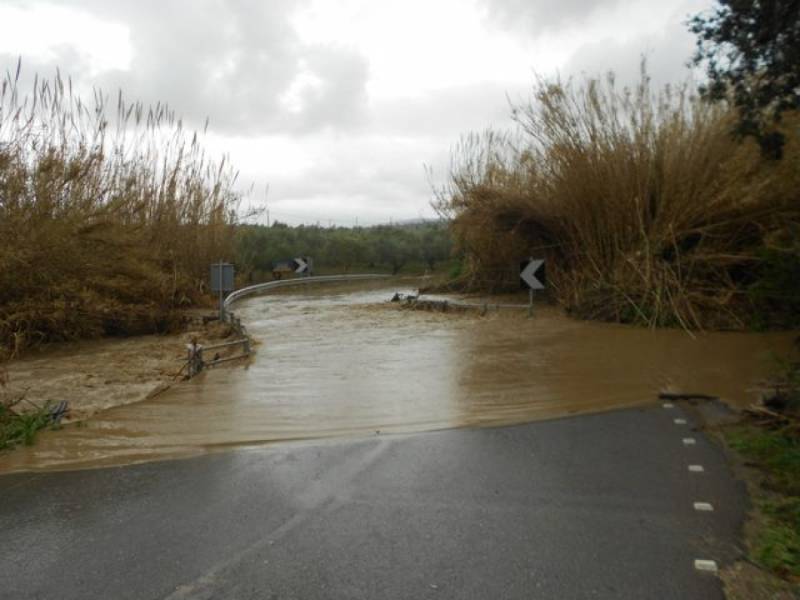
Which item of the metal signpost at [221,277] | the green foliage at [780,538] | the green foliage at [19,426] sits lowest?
the green foliage at [19,426]

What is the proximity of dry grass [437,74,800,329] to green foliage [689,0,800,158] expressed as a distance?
12.4 feet

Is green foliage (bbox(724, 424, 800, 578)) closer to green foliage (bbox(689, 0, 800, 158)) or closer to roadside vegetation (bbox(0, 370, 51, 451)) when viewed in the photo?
green foliage (bbox(689, 0, 800, 158))

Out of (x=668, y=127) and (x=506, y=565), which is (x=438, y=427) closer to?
(x=506, y=565)

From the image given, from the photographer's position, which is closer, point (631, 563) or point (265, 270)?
point (631, 563)

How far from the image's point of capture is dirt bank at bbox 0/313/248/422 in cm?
850

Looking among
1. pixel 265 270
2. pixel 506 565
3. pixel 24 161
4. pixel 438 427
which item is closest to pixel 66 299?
pixel 24 161

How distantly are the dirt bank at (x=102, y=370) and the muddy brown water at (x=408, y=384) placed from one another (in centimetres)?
75

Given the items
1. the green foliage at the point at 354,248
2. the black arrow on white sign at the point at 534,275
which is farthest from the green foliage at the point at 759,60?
the green foliage at the point at 354,248

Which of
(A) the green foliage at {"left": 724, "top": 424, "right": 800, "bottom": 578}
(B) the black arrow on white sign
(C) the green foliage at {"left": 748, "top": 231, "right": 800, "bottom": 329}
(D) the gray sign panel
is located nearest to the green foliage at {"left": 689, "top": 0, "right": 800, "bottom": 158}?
(C) the green foliage at {"left": 748, "top": 231, "right": 800, "bottom": 329}

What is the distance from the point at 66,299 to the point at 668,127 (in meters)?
11.8

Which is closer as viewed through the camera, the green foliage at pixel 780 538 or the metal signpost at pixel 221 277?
the green foliage at pixel 780 538

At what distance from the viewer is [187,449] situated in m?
5.96

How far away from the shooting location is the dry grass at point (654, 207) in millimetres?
12703

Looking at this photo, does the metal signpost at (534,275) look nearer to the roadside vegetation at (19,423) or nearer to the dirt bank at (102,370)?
the dirt bank at (102,370)
